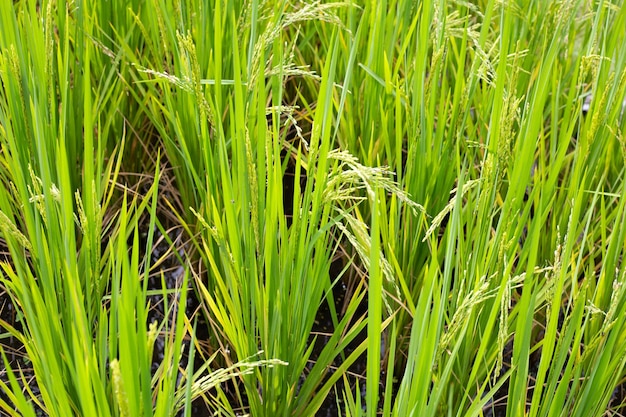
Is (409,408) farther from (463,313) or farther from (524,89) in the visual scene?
(524,89)

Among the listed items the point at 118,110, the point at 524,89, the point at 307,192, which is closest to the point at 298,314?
the point at 307,192

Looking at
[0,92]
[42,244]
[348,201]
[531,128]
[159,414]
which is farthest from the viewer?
[348,201]

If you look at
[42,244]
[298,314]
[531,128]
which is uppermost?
[531,128]

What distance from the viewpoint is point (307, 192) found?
111 cm

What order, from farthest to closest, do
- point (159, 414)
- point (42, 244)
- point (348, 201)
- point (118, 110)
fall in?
point (118, 110)
point (348, 201)
point (42, 244)
point (159, 414)

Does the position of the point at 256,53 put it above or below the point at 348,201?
above

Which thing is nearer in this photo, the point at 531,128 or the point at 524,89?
the point at 531,128

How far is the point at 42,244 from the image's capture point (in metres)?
1.08

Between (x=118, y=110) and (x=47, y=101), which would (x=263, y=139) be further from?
(x=118, y=110)

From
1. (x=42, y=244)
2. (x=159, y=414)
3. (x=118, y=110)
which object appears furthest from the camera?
(x=118, y=110)

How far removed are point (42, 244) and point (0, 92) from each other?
0.43 m

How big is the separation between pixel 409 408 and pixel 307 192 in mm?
364

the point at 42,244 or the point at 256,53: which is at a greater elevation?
the point at 256,53

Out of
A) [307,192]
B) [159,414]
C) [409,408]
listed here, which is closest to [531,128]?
[307,192]
